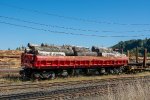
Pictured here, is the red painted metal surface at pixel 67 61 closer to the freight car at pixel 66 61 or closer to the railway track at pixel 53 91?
the freight car at pixel 66 61

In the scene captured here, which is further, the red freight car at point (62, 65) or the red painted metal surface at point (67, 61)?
the red freight car at point (62, 65)

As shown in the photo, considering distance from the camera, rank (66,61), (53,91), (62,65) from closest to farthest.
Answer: (53,91) → (62,65) → (66,61)

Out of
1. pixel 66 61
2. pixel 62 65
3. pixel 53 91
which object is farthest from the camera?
pixel 66 61

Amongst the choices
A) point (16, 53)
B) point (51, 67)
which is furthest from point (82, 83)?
point (16, 53)

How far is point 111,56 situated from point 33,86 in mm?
14864

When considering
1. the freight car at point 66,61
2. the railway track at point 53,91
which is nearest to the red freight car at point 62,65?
the freight car at point 66,61

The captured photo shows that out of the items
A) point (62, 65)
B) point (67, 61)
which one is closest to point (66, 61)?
point (67, 61)

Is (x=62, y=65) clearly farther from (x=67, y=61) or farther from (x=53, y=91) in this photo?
(x=53, y=91)

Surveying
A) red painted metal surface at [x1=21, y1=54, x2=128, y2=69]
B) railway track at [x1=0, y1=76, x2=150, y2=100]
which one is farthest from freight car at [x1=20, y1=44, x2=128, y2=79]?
railway track at [x1=0, y1=76, x2=150, y2=100]

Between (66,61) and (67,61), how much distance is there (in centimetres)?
13

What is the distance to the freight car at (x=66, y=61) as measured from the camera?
30.3 meters

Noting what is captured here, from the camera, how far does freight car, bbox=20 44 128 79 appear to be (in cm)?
3033

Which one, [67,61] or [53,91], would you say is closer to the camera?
[53,91]

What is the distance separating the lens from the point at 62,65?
32.0 metres
